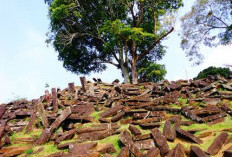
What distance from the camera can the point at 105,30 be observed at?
19188 mm

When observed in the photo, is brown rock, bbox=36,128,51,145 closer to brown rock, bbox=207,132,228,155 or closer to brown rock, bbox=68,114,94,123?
brown rock, bbox=68,114,94,123

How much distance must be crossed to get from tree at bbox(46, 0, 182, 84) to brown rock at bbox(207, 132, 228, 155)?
47.2 ft

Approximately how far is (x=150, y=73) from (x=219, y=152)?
16759 mm

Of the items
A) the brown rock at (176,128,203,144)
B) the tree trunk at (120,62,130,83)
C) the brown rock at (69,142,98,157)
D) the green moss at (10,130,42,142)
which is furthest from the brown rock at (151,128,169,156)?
the tree trunk at (120,62,130,83)

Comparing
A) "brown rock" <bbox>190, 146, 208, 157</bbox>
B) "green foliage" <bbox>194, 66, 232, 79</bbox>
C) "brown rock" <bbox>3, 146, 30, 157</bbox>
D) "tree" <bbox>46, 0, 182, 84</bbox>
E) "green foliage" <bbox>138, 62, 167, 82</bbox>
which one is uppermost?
"tree" <bbox>46, 0, 182, 84</bbox>

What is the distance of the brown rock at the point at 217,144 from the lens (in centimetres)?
380

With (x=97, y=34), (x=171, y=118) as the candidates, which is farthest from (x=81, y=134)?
(x=97, y=34)

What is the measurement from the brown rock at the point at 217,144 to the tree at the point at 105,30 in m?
14.4

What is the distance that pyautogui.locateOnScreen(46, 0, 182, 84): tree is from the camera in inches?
759

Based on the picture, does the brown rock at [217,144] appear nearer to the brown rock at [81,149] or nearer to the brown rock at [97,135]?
the brown rock at [97,135]

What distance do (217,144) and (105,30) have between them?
16.6 meters

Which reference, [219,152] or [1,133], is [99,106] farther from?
[219,152]

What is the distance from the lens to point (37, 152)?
15.2ft

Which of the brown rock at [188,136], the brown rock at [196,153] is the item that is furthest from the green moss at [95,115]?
the brown rock at [196,153]
